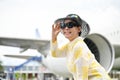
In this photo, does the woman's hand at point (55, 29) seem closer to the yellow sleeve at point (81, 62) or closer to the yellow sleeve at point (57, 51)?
the yellow sleeve at point (57, 51)

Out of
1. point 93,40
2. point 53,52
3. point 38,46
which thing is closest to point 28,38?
point 38,46

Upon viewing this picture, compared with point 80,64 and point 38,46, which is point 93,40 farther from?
point 80,64

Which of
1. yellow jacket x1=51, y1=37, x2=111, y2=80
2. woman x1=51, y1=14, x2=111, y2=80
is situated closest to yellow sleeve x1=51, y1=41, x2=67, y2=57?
woman x1=51, y1=14, x2=111, y2=80

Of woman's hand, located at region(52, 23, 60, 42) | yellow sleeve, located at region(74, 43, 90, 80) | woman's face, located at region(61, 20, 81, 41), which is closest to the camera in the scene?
yellow sleeve, located at region(74, 43, 90, 80)

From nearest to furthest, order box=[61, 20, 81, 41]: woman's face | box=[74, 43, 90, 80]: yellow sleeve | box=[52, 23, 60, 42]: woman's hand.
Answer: box=[74, 43, 90, 80]: yellow sleeve, box=[61, 20, 81, 41]: woman's face, box=[52, 23, 60, 42]: woman's hand

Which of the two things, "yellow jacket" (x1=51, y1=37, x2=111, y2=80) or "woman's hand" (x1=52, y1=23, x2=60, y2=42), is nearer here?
"yellow jacket" (x1=51, y1=37, x2=111, y2=80)

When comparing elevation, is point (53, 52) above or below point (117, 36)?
below

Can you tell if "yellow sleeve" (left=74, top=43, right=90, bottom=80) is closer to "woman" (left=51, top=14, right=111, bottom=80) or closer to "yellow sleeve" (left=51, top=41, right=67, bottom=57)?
"woman" (left=51, top=14, right=111, bottom=80)

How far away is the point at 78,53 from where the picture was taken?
99.6 inches

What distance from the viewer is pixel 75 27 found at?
8.54 ft

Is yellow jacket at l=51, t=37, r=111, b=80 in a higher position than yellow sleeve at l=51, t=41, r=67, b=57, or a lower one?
lower

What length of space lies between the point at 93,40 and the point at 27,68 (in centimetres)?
7999

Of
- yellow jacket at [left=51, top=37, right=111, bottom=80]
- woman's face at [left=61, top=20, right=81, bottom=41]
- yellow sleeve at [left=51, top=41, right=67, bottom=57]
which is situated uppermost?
woman's face at [left=61, top=20, right=81, bottom=41]

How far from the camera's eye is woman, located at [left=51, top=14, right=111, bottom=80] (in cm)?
249
